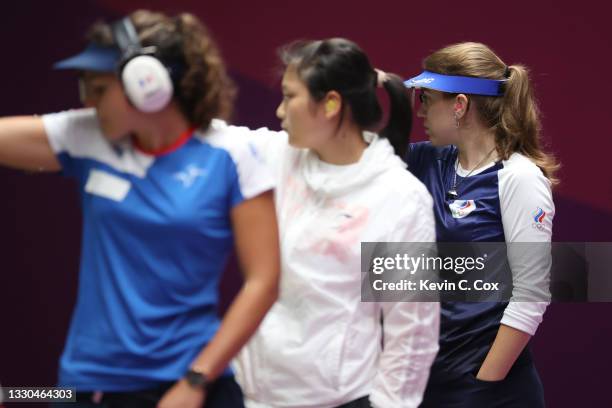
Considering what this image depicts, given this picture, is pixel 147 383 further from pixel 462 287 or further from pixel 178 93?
pixel 462 287

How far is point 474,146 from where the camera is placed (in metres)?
2.76

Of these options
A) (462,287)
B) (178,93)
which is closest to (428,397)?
(462,287)

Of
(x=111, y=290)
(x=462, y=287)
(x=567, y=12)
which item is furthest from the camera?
(x=567, y=12)

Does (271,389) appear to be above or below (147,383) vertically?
below

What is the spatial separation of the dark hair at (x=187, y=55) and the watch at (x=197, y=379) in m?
0.47

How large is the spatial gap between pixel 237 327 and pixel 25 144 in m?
0.53

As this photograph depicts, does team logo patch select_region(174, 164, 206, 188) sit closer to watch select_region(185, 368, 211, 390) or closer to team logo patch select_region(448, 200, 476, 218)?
watch select_region(185, 368, 211, 390)

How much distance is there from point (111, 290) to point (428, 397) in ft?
4.16

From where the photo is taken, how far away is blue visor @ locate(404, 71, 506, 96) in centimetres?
272

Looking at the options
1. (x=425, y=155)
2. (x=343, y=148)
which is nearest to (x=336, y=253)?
(x=343, y=148)

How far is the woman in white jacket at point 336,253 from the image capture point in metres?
2.11

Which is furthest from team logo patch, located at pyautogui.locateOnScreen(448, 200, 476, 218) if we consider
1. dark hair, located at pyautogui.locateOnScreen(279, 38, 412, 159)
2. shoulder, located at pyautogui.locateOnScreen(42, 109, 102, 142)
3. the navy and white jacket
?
shoulder, located at pyautogui.locateOnScreen(42, 109, 102, 142)

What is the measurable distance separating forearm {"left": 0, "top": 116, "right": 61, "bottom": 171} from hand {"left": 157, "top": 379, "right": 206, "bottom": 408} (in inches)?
19.5

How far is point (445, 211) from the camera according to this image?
8.82 ft
